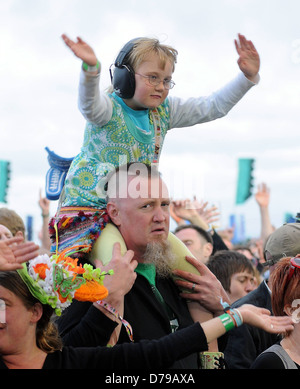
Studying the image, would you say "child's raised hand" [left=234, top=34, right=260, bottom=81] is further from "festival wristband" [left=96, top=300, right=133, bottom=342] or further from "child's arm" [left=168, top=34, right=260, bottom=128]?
"festival wristband" [left=96, top=300, right=133, bottom=342]

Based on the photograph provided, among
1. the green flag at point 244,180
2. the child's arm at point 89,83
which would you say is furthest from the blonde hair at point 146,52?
the green flag at point 244,180

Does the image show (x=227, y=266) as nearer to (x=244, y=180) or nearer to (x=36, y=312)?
(x=36, y=312)

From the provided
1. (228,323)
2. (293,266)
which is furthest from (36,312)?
(293,266)

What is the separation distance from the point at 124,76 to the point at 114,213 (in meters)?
0.78

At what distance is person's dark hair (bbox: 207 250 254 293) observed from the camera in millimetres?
5250

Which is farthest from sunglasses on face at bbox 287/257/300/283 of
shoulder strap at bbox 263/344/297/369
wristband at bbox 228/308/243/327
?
wristband at bbox 228/308/243/327

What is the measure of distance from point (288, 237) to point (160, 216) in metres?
1.32

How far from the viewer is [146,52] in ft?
12.0

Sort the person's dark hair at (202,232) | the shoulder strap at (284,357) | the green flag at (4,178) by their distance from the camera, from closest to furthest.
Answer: the shoulder strap at (284,357) → the person's dark hair at (202,232) → the green flag at (4,178)

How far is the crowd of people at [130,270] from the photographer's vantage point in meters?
2.63

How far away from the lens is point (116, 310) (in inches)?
121

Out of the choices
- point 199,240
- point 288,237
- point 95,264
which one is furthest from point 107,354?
point 199,240

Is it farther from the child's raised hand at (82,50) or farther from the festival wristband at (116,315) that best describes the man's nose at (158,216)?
the child's raised hand at (82,50)
